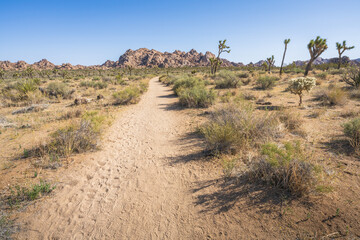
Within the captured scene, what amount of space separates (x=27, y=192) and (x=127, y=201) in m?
1.96

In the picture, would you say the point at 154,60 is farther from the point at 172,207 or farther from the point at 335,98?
the point at 172,207

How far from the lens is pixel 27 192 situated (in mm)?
3059

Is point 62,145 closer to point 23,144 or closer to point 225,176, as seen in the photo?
point 23,144

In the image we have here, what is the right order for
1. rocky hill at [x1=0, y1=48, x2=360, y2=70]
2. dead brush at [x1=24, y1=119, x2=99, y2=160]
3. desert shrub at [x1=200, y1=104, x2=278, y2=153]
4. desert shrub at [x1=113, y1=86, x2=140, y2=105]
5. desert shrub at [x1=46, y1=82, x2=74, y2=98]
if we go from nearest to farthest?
desert shrub at [x1=200, y1=104, x2=278, y2=153] → dead brush at [x1=24, y1=119, x2=99, y2=160] → desert shrub at [x1=113, y1=86, x2=140, y2=105] → desert shrub at [x1=46, y1=82, x2=74, y2=98] → rocky hill at [x1=0, y1=48, x2=360, y2=70]

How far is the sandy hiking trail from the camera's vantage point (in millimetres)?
2496

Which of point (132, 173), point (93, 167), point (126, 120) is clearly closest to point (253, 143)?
point (132, 173)

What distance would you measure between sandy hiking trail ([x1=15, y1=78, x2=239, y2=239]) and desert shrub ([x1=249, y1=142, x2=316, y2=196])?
1.20 m

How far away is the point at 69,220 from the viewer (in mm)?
2695

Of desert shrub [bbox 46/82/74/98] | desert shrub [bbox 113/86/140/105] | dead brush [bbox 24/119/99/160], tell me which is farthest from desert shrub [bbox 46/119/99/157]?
desert shrub [bbox 46/82/74/98]

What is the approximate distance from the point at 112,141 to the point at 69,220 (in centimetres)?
313

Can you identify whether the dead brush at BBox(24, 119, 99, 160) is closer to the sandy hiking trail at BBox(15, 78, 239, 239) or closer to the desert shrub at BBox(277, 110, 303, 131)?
the sandy hiking trail at BBox(15, 78, 239, 239)

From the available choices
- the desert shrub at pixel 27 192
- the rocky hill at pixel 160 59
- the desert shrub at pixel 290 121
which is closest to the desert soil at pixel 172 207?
the desert shrub at pixel 27 192

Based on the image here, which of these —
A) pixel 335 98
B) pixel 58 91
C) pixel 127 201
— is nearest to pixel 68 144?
pixel 127 201

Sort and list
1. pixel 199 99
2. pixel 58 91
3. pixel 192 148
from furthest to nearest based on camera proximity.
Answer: pixel 58 91, pixel 199 99, pixel 192 148
